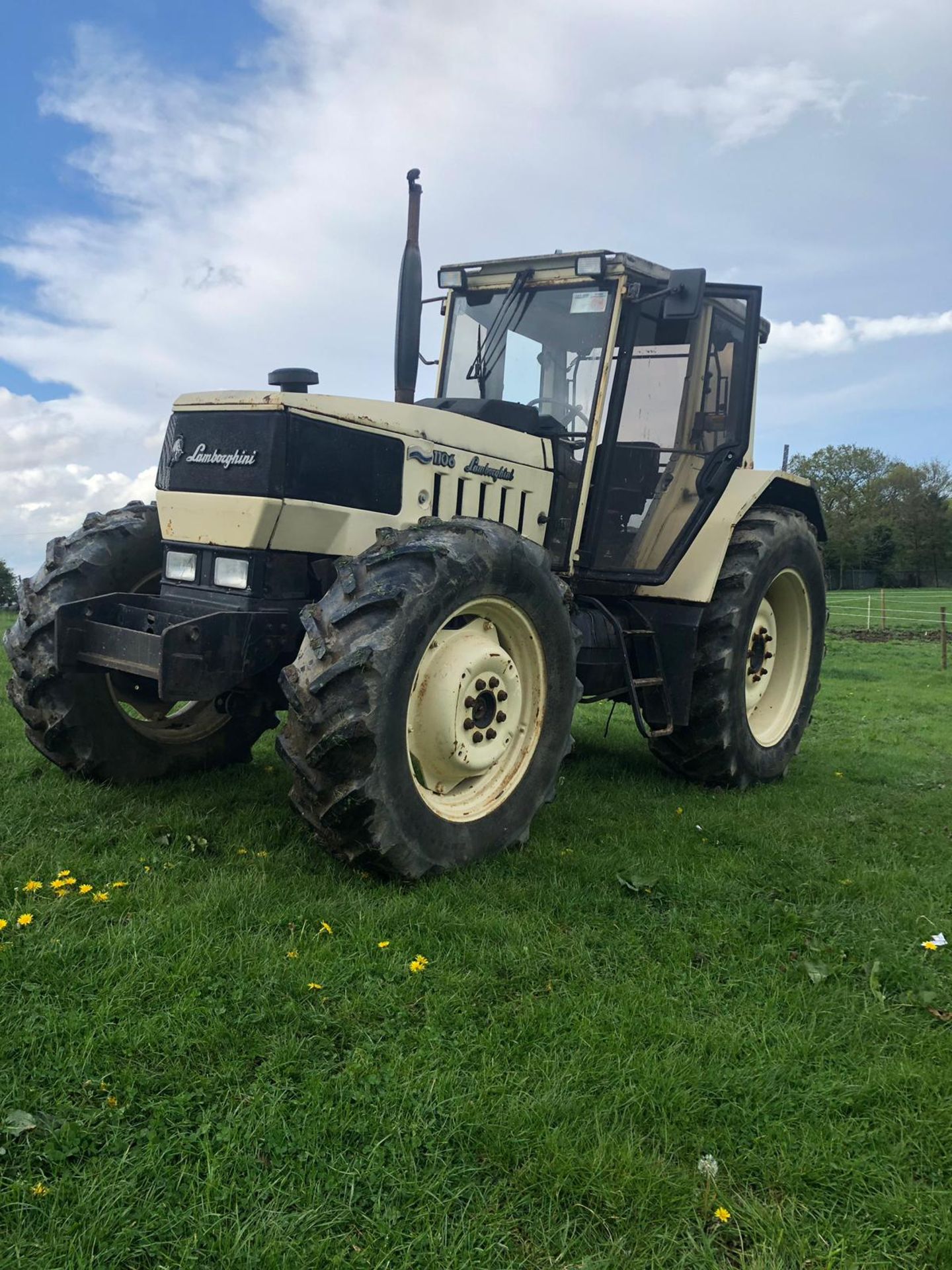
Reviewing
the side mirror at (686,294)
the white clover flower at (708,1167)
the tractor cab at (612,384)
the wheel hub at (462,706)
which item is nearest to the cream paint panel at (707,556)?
the tractor cab at (612,384)

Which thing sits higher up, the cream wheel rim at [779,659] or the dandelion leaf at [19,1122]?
the cream wheel rim at [779,659]

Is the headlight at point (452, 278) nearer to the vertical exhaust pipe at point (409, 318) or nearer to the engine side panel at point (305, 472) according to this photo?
the vertical exhaust pipe at point (409, 318)

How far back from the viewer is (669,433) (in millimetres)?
5738

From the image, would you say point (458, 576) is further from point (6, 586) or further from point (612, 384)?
point (6, 586)

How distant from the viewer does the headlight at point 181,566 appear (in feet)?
14.1

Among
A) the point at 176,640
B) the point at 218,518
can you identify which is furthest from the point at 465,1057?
the point at 218,518

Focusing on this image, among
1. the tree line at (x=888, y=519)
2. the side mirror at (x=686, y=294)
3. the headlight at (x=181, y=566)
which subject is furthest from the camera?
the tree line at (x=888, y=519)

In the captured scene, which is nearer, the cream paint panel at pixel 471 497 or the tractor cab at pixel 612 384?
the cream paint panel at pixel 471 497

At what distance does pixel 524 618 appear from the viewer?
430cm

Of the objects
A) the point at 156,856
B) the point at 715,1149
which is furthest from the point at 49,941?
the point at 715,1149

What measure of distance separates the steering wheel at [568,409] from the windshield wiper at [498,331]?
1.08 ft

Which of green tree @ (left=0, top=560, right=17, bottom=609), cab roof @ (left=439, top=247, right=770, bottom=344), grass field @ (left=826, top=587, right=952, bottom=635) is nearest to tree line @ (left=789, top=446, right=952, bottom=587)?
grass field @ (left=826, top=587, right=952, bottom=635)

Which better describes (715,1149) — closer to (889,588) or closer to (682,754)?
(682,754)

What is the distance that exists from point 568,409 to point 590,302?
0.58 meters
